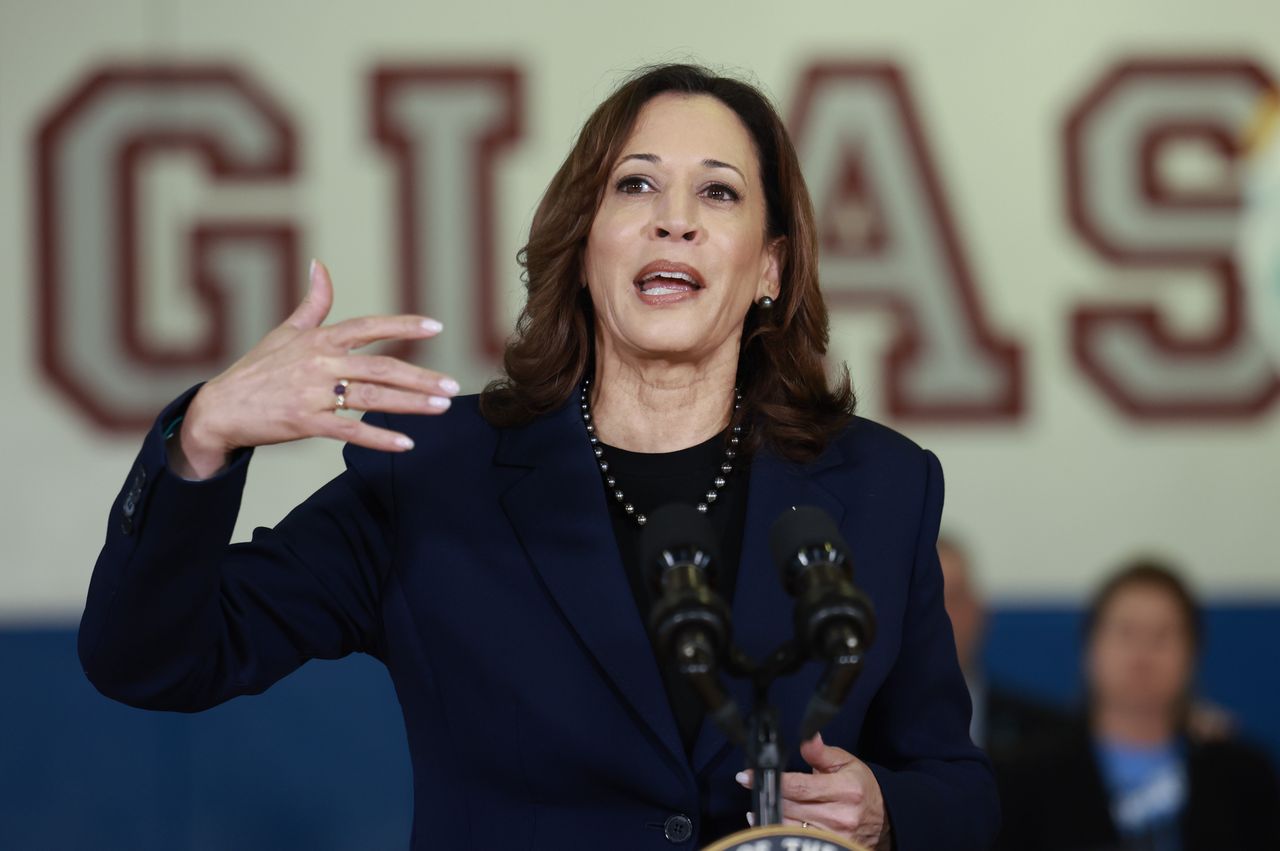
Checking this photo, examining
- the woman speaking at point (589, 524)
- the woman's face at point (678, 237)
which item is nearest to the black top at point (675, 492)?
the woman speaking at point (589, 524)

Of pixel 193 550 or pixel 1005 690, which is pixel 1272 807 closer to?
pixel 1005 690

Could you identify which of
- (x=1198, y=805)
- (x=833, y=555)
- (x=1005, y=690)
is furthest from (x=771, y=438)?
(x=1005, y=690)

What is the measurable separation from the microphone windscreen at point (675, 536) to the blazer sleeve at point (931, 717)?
20.1 inches

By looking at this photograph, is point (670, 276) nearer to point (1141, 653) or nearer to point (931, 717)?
point (931, 717)

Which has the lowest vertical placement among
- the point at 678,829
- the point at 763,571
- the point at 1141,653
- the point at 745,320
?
the point at 1141,653

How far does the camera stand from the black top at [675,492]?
1.76 m

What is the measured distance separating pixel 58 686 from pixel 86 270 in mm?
1042

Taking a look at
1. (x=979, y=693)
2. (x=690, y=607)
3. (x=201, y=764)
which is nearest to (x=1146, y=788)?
(x=979, y=693)

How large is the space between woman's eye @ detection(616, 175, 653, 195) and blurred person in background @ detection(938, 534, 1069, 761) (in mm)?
2291

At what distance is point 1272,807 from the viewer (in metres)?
3.69

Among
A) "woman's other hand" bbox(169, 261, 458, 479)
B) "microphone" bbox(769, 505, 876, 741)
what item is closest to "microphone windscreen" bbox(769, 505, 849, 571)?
"microphone" bbox(769, 505, 876, 741)

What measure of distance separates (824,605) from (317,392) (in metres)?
0.50

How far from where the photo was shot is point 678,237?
1816mm

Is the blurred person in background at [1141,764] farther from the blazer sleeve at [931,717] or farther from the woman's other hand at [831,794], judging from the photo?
the woman's other hand at [831,794]
